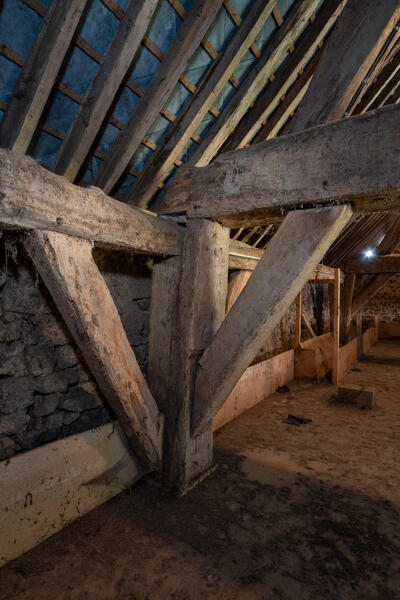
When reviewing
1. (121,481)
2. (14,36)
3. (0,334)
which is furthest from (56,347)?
(14,36)

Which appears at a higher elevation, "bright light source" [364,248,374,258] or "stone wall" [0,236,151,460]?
"bright light source" [364,248,374,258]

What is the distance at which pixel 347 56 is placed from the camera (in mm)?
1996

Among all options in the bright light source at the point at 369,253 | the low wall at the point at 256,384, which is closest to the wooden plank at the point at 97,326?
→ the low wall at the point at 256,384

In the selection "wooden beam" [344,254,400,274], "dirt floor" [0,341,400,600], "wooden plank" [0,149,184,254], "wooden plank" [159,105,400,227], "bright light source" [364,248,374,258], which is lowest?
"dirt floor" [0,341,400,600]

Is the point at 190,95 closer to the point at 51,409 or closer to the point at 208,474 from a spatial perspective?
the point at 51,409

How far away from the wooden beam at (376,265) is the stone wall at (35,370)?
25.0ft

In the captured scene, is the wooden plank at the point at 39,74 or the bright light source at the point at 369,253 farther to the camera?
the bright light source at the point at 369,253

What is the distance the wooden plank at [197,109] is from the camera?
1965 millimetres

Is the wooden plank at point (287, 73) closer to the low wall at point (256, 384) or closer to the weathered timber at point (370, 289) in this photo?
the low wall at point (256, 384)

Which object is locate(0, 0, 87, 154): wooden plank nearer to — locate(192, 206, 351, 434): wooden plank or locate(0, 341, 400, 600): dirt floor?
locate(192, 206, 351, 434): wooden plank

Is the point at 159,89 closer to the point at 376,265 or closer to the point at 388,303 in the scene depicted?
the point at 376,265

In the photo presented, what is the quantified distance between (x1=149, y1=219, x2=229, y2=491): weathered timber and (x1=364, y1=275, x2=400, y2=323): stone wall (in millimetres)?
13340

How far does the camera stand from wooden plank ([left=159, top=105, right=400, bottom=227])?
5.77 ft

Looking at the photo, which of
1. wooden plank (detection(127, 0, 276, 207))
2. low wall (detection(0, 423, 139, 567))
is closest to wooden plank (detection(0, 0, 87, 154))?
wooden plank (detection(127, 0, 276, 207))
